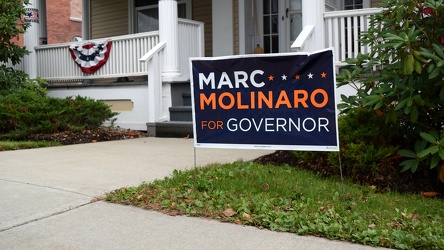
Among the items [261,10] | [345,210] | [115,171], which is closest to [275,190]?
[345,210]

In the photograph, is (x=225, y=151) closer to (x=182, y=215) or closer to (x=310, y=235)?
(x=182, y=215)

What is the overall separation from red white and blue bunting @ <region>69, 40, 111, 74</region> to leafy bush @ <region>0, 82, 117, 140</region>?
5.69 ft

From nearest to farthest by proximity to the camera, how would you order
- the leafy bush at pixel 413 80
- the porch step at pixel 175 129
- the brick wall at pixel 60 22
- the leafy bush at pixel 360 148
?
the leafy bush at pixel 413 80
the leafy bush at pixel 360 148
the porch step at pixel 175 129
the brick wall at pixel 60 22

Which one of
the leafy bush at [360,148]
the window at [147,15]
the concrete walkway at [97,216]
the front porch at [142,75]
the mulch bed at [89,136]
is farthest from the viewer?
the window at [147,15]

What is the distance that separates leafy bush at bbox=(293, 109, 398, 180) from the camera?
543cm

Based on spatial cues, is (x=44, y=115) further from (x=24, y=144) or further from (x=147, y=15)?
(x=147, y=15)

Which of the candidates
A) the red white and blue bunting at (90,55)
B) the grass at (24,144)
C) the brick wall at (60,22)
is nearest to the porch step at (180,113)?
the grass at (24,144)

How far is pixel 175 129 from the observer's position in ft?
33.1

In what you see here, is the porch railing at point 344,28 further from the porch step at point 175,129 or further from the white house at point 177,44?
the porch step at point 175,129

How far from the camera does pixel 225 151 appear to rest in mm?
8070

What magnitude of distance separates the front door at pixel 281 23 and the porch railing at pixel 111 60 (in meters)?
3.24

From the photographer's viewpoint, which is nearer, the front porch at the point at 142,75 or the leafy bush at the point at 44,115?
the leafy bush at the point at 44,115

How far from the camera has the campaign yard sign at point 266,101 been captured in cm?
474

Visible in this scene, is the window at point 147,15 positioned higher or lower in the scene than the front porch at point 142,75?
higher
